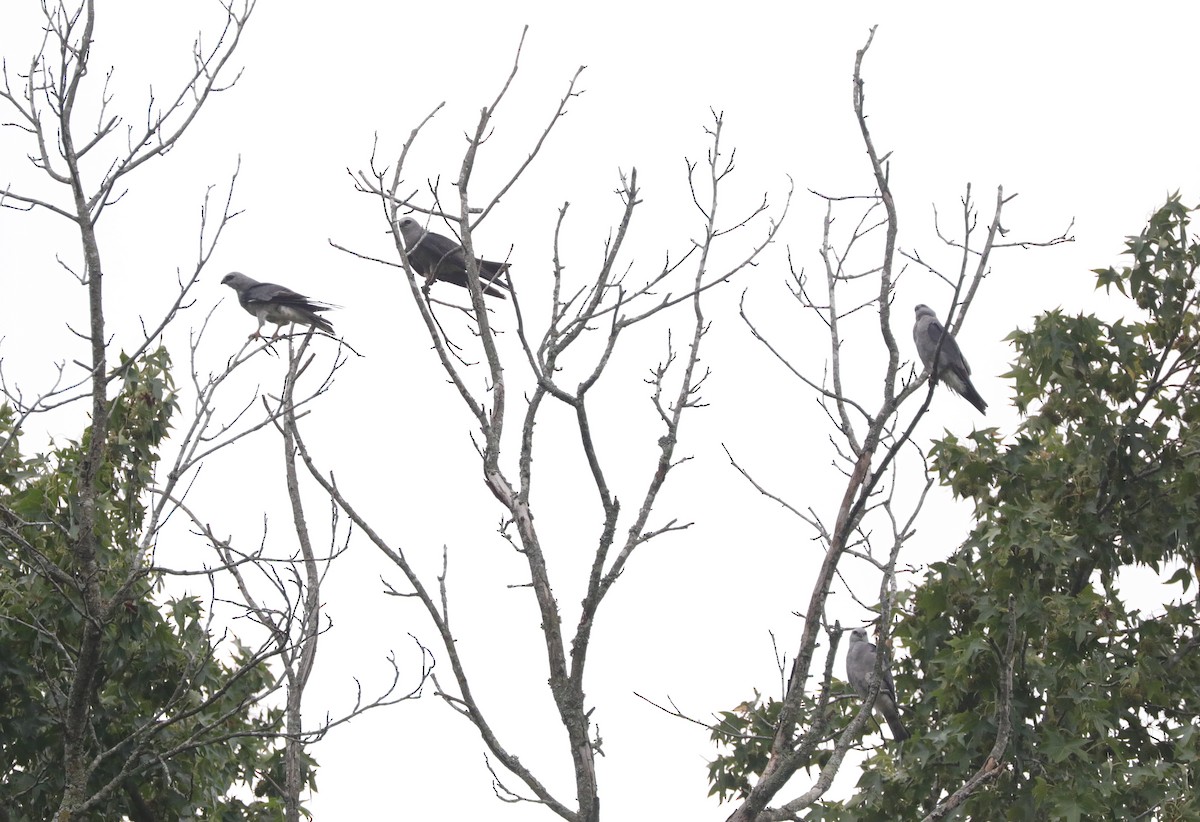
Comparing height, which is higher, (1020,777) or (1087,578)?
(1087,578)

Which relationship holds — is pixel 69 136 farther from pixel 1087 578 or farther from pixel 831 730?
pixel 1087 578

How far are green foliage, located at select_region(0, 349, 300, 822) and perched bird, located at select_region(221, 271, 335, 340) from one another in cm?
195

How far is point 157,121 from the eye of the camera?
20.7 ft

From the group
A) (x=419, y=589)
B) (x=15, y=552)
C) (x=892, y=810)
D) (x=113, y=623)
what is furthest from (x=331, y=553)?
(x=892, y=810)

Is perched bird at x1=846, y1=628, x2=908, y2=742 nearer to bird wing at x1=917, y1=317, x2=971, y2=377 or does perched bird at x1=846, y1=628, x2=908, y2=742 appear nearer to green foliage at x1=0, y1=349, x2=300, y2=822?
bird wing at x1=917, y1=317, x2=971, y2=377

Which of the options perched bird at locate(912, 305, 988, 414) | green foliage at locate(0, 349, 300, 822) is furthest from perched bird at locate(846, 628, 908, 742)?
green foliage at locate(0, 349, 300, 822)

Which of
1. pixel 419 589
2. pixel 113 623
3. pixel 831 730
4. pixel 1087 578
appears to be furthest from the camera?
pixel 1087 578

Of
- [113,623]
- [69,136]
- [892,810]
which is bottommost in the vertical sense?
[892,810]

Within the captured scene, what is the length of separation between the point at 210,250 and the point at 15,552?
105 inches

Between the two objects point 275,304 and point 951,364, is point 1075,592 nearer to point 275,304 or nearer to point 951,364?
point 951,364

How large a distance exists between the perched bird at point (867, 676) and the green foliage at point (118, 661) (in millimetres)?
4378

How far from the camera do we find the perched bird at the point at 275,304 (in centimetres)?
1019

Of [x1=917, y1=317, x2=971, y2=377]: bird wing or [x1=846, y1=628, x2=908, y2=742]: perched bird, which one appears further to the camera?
[x1=917, y1=317, x2=971, y2=377]: bird wing

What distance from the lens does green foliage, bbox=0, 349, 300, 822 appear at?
7191 millimetres
